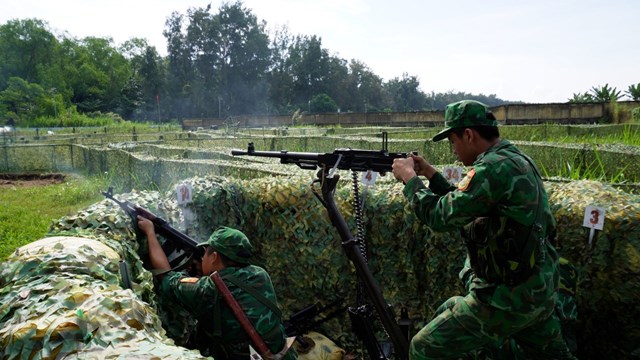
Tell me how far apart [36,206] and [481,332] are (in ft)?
42.5

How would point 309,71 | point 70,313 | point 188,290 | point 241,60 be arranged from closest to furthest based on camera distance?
1. point 70,313
2. point 188,290
3. point 241,60
4. point 309,71

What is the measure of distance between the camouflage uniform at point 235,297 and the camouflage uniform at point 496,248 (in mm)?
1122

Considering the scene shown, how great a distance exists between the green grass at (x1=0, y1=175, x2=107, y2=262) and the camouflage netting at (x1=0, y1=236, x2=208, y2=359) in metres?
6.32

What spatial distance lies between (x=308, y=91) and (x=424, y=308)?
8615cm

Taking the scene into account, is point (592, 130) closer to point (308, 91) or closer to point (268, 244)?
point (268, 244)

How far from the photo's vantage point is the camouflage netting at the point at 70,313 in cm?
174

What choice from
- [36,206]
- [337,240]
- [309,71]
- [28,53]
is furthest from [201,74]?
[337,240]

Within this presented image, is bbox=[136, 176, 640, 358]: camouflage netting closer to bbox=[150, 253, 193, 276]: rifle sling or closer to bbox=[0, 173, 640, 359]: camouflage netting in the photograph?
→ bbox=[0, 173, 640, 359]: camouflage netting

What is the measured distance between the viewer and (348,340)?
5629mm

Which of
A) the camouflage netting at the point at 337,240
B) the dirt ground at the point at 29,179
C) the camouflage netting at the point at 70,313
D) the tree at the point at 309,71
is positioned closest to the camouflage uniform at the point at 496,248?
the camouflage netting at the point at 337,240

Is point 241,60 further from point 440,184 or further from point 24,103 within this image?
point 440,184

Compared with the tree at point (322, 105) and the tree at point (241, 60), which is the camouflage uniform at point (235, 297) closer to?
the tree at point (322, 105)

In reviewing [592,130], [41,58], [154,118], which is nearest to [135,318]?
[592,130]

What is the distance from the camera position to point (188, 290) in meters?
3.46
